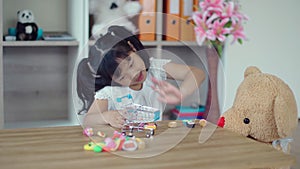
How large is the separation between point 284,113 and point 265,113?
10 centimetres

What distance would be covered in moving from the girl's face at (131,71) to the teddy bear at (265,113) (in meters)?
0.50

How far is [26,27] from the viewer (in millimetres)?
2311

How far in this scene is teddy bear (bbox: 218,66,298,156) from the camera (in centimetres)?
157

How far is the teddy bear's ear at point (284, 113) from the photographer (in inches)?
59.9

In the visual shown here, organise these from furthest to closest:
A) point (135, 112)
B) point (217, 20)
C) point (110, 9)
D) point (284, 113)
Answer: point (110, 9) < point (284, 113) < point (135, 112) < point (217, 20)

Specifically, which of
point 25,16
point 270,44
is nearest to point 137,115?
point 25,16

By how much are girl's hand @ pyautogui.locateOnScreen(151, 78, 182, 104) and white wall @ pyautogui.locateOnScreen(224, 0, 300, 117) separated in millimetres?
1771

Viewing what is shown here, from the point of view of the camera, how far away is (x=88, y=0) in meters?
2.26

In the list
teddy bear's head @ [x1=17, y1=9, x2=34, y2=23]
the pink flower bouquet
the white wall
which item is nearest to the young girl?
the pink flower bouquet

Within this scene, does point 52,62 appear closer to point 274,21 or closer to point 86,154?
point 274,21

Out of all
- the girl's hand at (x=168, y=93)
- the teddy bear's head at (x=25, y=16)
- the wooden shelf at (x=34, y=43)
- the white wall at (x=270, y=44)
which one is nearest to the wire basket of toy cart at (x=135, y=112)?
the girl's hand at (x=168, y=93)

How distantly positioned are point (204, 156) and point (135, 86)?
331 millimetres

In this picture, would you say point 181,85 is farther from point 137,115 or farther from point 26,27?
point 26,27

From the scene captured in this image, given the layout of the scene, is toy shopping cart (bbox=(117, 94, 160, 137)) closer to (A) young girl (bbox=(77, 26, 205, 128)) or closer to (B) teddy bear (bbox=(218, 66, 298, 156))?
(A) young girl (bbox=(77, 26, 205, 128))
